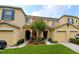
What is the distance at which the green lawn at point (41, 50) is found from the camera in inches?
129

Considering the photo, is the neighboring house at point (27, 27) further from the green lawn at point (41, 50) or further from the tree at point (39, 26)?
the green lawn at point (41, 50)

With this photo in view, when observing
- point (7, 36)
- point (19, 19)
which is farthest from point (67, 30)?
point (7, 36)

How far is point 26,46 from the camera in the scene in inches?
132

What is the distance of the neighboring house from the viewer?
341cm

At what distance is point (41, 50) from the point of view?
10.9 feet

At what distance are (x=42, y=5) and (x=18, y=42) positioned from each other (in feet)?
3.63

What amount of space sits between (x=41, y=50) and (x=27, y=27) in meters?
0.68

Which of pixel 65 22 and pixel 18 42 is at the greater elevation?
pixel 65 22

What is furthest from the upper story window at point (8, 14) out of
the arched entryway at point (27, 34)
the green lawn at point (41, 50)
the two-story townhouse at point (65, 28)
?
the two-story townhouse at point (65, 28)

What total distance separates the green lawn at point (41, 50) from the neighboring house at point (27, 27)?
0.70 ft

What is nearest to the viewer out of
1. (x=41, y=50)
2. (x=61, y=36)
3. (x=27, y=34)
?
(x=41, y=50)

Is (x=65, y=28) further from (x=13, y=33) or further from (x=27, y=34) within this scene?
(x=13, y=33)
